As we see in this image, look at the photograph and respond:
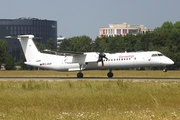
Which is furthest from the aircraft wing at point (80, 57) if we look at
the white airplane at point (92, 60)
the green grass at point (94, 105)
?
the green grass at point (94, 105)

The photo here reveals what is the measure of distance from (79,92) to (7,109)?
7.10m

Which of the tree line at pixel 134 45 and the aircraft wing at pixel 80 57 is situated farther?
the tree line at pixel 134 45

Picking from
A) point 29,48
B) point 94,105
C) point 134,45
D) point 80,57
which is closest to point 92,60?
point 80,57

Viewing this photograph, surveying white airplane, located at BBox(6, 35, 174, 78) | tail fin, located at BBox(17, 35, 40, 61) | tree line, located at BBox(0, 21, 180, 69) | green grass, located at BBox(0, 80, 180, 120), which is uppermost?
tree line, located at BBox(0, 21, 180, 69)

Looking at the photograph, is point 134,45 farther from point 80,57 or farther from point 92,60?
point 92,60

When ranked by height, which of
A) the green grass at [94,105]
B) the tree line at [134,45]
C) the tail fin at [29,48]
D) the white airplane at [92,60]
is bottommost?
the green grass at [94,105]

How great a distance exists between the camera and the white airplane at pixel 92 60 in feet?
168

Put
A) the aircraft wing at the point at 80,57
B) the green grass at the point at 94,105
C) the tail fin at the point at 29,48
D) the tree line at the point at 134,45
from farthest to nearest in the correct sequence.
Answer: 1. the tree line at the point at 134,45
2. the tail fin at the point at 29,48
3. the aircraft wing at the point at 80,57
4. the green grass at the point at 94,105

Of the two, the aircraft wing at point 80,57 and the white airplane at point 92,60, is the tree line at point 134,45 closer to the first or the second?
the white airplane at point 92,60

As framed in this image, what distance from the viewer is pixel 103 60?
5262 centimetres

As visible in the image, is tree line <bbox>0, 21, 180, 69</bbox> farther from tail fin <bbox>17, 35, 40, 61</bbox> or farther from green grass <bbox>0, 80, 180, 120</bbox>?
green grass <bbox>0, 80, 180, 120</bbox>

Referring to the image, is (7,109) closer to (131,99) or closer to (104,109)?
(104,109)

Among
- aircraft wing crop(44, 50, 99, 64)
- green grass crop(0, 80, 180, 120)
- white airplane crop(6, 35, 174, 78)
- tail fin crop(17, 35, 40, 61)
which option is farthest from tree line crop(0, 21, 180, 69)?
green grass crop(0, 80, 180, 120)

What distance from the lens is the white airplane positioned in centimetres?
5131
